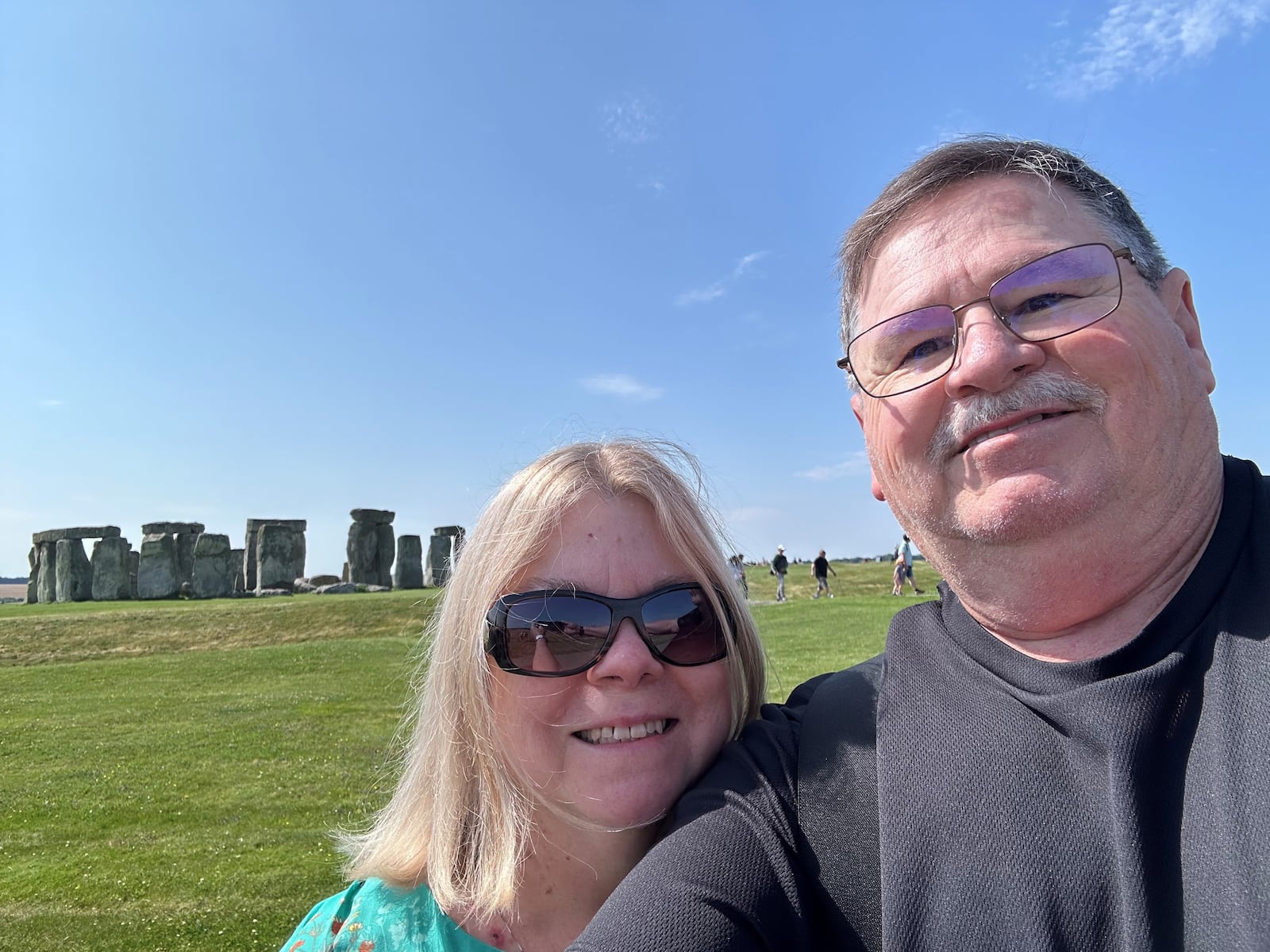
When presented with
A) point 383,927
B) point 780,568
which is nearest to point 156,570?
point 780,568

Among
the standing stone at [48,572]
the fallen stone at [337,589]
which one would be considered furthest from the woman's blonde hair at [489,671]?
the standing stone at [48,572]

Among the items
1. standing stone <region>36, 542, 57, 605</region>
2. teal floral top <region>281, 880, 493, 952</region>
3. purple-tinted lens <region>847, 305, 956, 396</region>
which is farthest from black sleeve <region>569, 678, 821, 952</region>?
standing stone <region>36, 542, 57, 605</region>

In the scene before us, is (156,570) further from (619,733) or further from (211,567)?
(619,733)

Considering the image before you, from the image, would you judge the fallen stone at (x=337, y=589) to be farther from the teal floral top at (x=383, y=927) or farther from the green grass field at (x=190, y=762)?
the teal floral top at (x=383, y=927)

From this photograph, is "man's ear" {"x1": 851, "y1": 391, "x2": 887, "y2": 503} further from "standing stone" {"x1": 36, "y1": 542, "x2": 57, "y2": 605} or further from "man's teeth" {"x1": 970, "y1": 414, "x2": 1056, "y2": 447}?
"standing stone" {"x1": 36, "y1": 542, "x2": 57, "y2": 605}

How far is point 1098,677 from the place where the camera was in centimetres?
147

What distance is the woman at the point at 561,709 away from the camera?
6.74ft

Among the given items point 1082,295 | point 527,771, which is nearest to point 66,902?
point 527,771

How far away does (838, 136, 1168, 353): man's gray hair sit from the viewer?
6.01 feet

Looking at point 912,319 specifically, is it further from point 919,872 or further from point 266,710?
point 266,710

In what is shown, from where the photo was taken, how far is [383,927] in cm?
204

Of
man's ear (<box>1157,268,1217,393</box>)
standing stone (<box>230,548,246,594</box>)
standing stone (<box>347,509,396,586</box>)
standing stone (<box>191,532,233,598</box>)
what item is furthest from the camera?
standing stone (<box>347,509,396,586</box>)

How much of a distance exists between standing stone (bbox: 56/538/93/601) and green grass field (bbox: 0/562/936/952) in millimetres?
11227

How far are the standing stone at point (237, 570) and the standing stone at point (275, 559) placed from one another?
1341 millimetres
